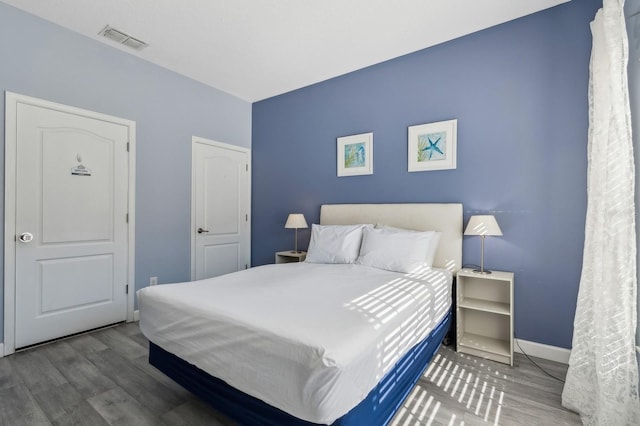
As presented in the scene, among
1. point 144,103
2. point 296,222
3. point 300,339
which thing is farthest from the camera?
point 296,222

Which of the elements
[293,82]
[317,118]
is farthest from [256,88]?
[317,118]

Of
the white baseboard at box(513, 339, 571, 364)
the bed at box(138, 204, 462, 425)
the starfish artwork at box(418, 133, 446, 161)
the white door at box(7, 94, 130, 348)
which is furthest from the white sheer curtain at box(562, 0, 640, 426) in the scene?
the white door at box(7, 94, 130, 348)

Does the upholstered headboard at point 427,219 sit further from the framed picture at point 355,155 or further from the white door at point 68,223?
the white door at point 68,223

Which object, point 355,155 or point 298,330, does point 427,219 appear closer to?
point 355,155

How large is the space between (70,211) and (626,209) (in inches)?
163

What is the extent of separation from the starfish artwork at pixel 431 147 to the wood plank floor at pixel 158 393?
1822 mm

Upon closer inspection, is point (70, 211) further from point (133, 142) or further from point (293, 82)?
point (293, 82)

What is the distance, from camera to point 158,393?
1.92 meters

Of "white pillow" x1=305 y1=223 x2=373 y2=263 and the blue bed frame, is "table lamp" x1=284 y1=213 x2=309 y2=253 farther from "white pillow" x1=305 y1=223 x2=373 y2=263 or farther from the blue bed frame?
the blue bed frame

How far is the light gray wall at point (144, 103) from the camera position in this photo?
2.53 m

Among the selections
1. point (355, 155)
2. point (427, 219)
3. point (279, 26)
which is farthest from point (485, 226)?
point (279, 26)

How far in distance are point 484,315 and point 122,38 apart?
4271 mm

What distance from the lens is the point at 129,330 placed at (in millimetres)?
2965

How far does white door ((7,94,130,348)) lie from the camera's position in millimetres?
2539
